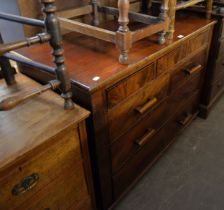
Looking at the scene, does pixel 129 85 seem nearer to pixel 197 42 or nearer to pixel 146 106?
pixel 146 106

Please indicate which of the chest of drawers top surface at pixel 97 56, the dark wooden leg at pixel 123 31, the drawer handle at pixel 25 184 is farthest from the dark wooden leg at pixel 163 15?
the drawer handle at pixel 25 184

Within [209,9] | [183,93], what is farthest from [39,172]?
[209,9]

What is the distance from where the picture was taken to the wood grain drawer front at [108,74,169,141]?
0.99 m

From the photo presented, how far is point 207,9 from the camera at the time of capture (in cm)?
145

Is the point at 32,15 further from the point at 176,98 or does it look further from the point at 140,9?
the point at 176,98

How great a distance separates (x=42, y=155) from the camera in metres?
0.74

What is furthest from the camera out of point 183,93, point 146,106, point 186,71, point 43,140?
point 183,93

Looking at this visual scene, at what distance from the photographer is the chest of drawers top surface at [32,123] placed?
0.67 m

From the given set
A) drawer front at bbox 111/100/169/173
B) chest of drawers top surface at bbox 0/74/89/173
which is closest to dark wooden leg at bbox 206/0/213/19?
drawer front at bbox 111/100/169/173

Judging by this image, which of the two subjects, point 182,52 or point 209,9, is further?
point 209,9

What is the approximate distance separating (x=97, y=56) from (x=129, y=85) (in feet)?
0.59

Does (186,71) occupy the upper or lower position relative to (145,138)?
upper

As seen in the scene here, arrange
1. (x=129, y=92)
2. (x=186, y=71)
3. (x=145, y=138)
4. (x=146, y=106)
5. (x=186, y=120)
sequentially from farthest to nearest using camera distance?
(x=186, y=120) → (x=186, y=71) → (x=145, y=138) → (x=146, y=106) → (x=129, y=92)

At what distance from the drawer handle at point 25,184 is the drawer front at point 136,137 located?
0.38 metres
